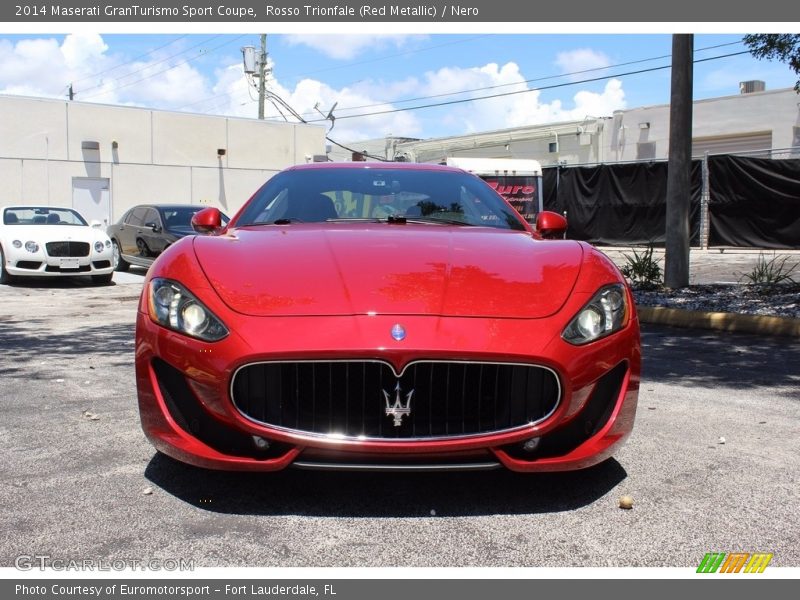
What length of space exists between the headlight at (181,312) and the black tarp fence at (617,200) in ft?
58.8

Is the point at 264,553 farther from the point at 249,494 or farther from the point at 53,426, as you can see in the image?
the point at 53,426

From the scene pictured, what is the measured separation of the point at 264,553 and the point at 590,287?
1.56 m

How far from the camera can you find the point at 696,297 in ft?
30.8

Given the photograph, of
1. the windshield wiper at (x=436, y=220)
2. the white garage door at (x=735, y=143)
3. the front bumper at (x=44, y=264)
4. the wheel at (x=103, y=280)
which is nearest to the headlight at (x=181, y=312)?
the windshield wiper at (x=436, y=220)

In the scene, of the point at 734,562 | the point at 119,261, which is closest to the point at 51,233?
the point at 119,261

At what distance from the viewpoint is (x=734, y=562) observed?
2479mm

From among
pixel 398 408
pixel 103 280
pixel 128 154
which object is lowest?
pixel 103 280

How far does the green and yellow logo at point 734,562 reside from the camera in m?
2.44

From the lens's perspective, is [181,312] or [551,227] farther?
[551,227]

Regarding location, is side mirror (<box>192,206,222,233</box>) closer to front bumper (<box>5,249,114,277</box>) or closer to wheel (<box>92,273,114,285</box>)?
front bumper (<box>5,249,114,277</box>)

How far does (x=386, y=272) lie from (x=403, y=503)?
0.87m

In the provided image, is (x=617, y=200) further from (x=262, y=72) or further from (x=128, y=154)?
(x=262, y=72)

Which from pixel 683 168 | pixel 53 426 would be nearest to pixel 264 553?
pixel 53 426

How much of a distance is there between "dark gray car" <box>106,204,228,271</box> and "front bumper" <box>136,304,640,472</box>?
11.6m
